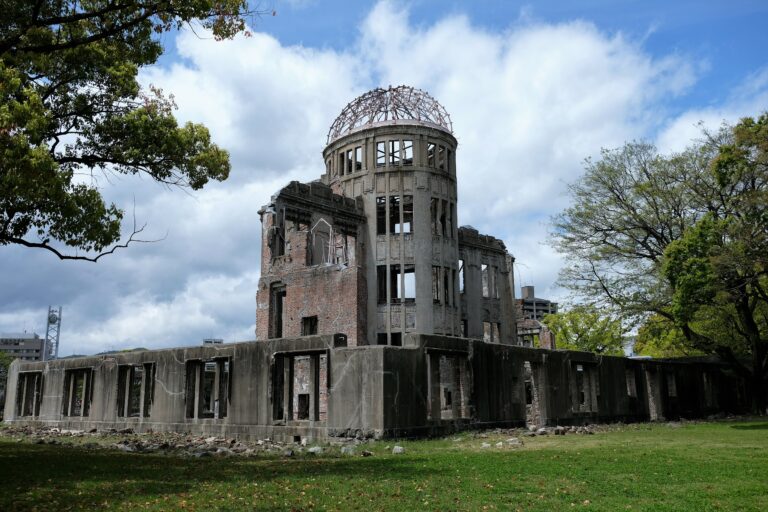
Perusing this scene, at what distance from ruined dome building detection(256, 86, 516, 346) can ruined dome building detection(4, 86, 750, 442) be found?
0.24ft

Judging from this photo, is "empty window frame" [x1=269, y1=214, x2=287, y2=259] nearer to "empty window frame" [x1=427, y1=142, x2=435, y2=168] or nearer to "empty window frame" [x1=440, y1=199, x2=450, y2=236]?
"empty window frame" [x1=440, y1=199, x2=450, y2=236]

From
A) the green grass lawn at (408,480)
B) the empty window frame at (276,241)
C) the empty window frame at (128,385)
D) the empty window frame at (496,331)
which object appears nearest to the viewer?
the green grass lawn at (408,480)

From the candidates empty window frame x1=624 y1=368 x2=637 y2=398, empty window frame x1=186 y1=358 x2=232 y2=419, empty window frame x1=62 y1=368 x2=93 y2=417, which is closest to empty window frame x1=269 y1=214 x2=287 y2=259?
empty window frame x1=186 y1=358 x2=232 y2=419

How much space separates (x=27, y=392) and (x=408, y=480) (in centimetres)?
2916

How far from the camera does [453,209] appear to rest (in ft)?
114

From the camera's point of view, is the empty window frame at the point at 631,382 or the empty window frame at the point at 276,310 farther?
the empty window frame at the point at 276,310

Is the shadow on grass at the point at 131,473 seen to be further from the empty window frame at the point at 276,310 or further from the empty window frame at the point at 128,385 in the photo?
the empty window frame at the point at 276,310

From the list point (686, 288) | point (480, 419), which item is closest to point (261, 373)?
point (480, 419)

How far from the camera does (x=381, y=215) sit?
34031mm

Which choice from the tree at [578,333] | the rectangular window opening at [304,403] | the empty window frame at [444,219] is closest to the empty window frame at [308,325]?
the rectangular window opening at [304,403]

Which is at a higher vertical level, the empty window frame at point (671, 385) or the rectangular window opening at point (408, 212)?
the rectangular window opening at point (408, 212)

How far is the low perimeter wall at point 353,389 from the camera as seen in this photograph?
717 inches

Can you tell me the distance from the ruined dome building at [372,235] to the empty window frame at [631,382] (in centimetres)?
843

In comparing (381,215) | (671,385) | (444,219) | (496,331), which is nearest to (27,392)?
(381,215)
